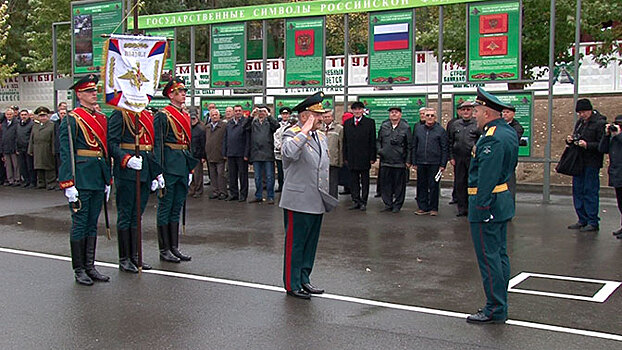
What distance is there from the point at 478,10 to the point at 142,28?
869 cm

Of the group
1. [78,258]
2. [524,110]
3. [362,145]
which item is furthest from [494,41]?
[78,258]

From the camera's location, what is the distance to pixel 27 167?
18.2 metres

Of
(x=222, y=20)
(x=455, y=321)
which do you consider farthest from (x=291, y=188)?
(x=222, y=20)

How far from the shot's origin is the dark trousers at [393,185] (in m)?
13.0

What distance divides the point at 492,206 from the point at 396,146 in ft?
22.8

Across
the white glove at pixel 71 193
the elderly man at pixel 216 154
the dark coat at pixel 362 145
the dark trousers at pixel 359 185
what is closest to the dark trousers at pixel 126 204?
the white glove at pixel 71 193

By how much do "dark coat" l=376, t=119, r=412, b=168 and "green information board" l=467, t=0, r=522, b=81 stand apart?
235 cm

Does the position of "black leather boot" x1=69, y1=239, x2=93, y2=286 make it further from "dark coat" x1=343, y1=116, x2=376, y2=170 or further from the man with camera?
the man with camera

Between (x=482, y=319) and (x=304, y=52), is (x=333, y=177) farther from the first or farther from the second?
(x=482, y=319)

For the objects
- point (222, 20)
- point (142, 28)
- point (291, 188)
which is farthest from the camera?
point (142, 28)

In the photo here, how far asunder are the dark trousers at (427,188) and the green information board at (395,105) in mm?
2148

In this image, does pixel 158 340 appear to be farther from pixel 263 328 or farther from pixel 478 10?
pixel 478 10

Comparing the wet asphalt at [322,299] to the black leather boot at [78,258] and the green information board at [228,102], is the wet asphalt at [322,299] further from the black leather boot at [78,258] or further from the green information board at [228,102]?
the green information board at [228,102]

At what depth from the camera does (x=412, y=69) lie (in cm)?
1485
